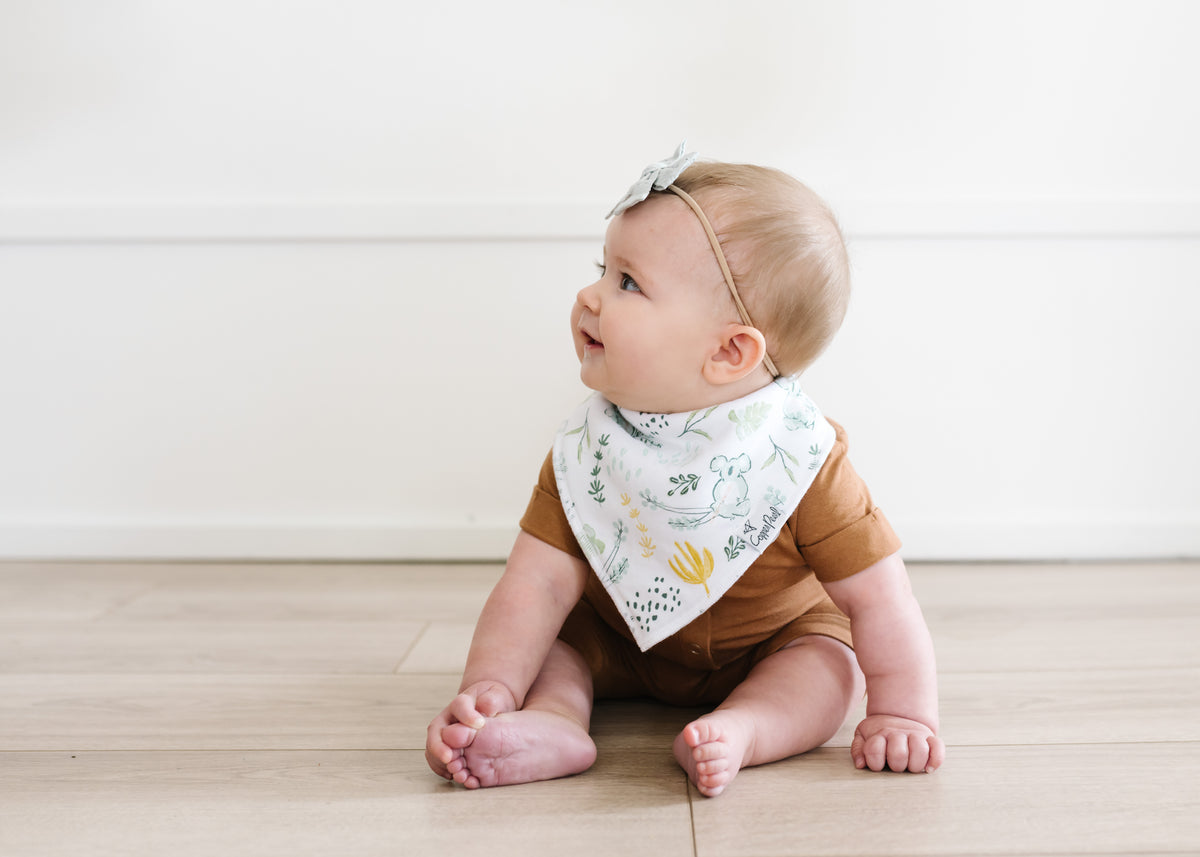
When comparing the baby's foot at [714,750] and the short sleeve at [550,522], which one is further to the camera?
the short sleeve at [550,522]

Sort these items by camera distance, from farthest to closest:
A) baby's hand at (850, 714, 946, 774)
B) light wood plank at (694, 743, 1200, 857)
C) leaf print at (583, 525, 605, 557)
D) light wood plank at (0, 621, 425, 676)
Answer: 1. light wood plank at (0, 621, 425, 676)
2. leaf print at (583, 525, 605, 557)
3. baby's hand at (850, 714, 946, 774)
4. light wood plank at (694, 743, 1200, 857)

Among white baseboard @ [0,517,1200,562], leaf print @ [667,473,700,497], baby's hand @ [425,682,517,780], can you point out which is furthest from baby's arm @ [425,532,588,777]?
white baseboard @ [0,517,1200,562]

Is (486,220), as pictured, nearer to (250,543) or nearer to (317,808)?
(250,543)

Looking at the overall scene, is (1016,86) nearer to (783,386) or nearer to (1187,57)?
(1187,57)

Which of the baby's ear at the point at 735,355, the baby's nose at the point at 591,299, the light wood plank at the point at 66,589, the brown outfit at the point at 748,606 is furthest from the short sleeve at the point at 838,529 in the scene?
the light wood plank at the point at 66,589

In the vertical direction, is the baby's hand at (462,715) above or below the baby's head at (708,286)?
below

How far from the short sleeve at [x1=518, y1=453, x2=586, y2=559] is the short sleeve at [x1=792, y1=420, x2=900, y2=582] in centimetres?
20

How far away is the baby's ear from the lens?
0.83 m

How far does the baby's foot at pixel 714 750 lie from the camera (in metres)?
0.71

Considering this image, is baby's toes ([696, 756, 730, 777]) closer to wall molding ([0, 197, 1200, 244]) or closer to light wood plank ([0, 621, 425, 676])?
light wood plank ([0, 621, 425, 676])

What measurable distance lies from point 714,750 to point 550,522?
0.26 m

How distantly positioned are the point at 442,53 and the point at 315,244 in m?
0.33

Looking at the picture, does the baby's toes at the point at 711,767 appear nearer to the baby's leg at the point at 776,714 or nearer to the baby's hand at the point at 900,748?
the baby's leg at the point at 776,714

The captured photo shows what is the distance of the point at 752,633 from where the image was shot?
906mm
